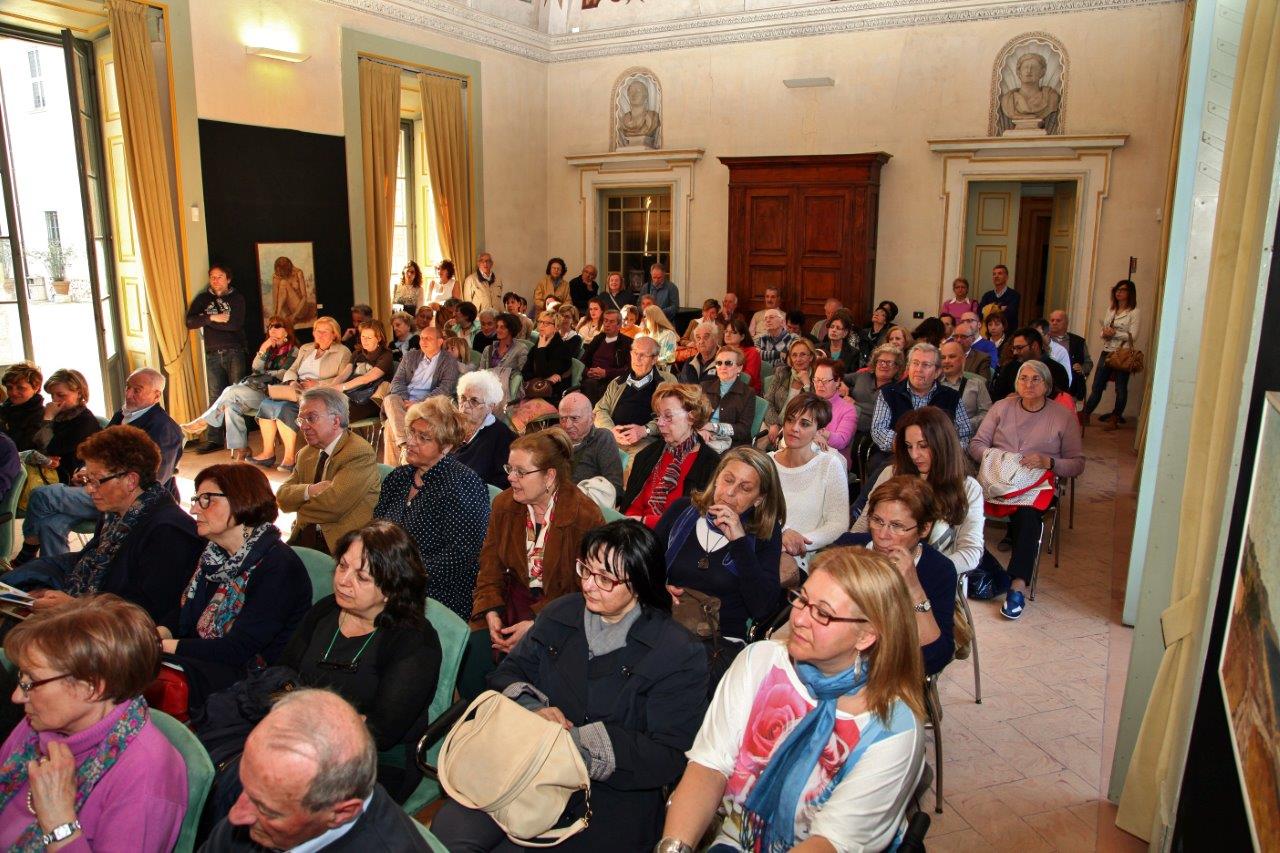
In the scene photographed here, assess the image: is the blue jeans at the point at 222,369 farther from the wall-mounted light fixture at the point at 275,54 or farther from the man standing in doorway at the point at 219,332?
the wall-mounted light fixture at the point at 275,54

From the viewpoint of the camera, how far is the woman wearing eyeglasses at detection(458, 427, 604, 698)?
329 cm

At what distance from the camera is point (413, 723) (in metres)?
2.57

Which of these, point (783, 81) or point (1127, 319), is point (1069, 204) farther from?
point (783, 81)

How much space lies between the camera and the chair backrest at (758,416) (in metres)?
5.81

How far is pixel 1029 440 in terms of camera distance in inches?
208

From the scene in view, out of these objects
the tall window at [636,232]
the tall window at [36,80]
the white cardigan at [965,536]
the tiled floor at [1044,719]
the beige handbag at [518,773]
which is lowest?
the tiled floor at [1044,719]

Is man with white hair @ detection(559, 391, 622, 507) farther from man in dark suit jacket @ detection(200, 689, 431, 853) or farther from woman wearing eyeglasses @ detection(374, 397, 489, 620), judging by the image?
man in dark suit jacket @ detection(200, 689, 431, 853)

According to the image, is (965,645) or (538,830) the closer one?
(538,830)

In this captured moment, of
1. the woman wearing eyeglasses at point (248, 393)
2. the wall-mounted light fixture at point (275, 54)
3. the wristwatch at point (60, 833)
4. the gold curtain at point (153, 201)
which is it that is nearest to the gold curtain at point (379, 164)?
the wall-mounted light fixture at point (275, 54)

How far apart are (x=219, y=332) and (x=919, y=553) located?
289 inches

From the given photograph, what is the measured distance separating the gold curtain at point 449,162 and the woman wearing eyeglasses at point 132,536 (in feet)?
26.6

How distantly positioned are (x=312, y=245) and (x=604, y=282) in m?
4.47

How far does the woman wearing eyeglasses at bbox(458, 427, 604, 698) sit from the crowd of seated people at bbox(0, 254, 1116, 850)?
0.04 feet

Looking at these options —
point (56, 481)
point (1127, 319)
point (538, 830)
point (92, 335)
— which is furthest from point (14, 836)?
point (1127, 319)
